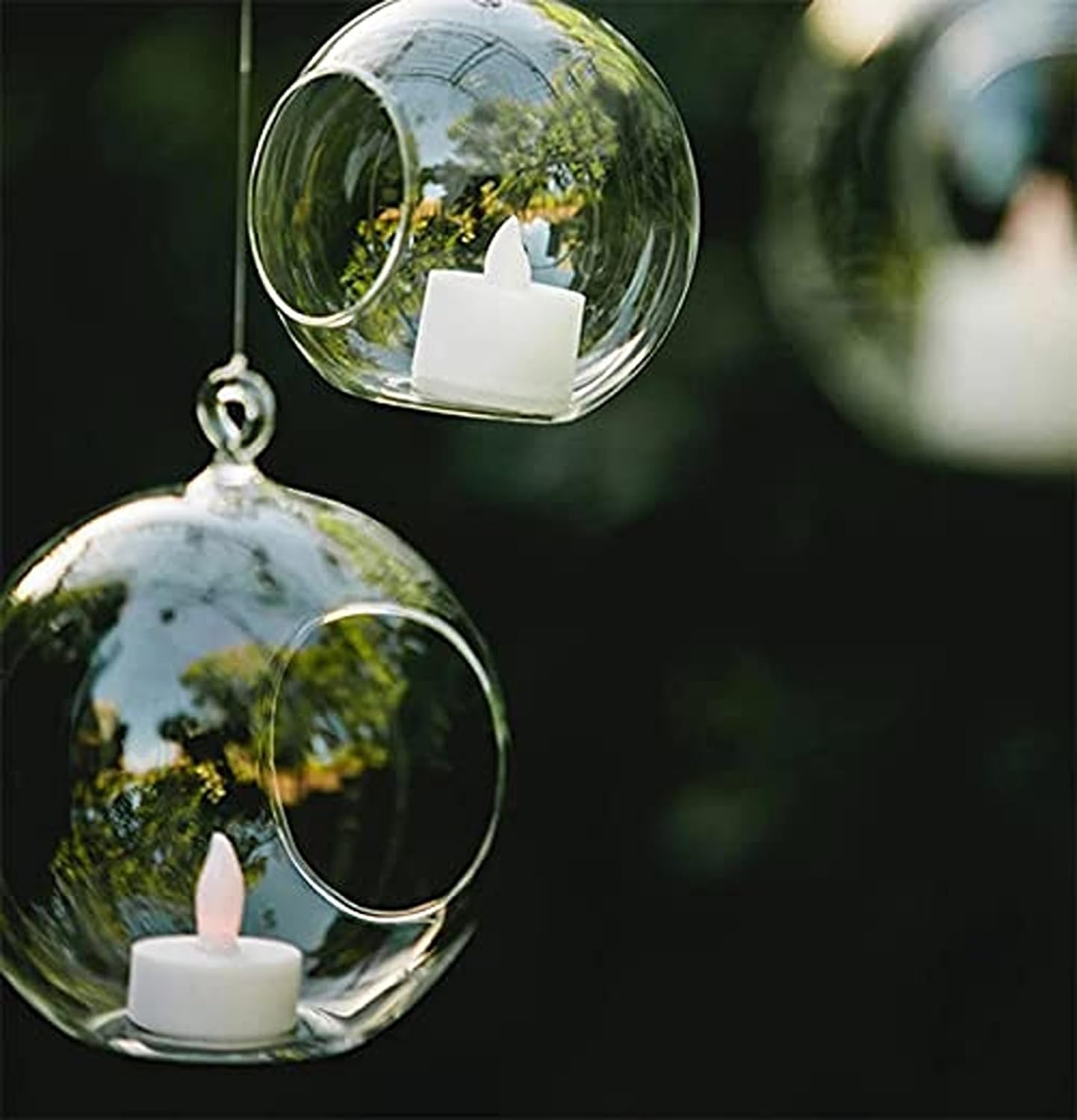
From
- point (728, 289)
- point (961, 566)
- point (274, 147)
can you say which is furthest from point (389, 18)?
point (961, 566)

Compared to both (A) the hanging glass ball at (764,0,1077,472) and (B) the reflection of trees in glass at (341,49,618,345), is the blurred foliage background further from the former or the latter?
(B) the reflection of trees in glass at (341,49,618,345)

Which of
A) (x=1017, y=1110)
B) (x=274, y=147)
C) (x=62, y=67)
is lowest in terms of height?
(x=1017, y=1110)

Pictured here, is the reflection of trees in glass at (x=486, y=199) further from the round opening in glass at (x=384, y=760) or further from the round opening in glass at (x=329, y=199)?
the round opening in glass at (x=384, y=760)

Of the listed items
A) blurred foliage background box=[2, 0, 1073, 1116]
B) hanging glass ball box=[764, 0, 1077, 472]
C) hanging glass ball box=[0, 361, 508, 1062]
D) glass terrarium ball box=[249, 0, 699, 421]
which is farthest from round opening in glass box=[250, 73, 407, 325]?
blurred foliage background box=[2, 0, 1073, 1116]

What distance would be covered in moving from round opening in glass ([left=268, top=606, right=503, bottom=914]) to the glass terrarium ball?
14 cm

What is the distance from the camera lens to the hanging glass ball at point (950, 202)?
5.25 ft

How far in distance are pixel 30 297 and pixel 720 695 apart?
3.07 feet

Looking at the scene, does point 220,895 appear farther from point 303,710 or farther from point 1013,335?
point 1013,335

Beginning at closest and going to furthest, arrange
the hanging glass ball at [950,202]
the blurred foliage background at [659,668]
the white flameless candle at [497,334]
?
the white flameless candle at [497,334] < the hanging glass ball at [950,202] < the blurred foliage background at [659,668]

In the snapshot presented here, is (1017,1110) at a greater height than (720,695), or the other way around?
(720,695)

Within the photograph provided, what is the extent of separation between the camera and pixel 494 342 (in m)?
1.38

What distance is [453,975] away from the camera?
147 inches

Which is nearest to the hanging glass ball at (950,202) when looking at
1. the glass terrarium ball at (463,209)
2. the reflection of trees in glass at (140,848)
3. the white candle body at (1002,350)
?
the white candle body at (1002,350)

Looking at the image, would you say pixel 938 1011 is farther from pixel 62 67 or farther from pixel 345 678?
pixel 345 678
